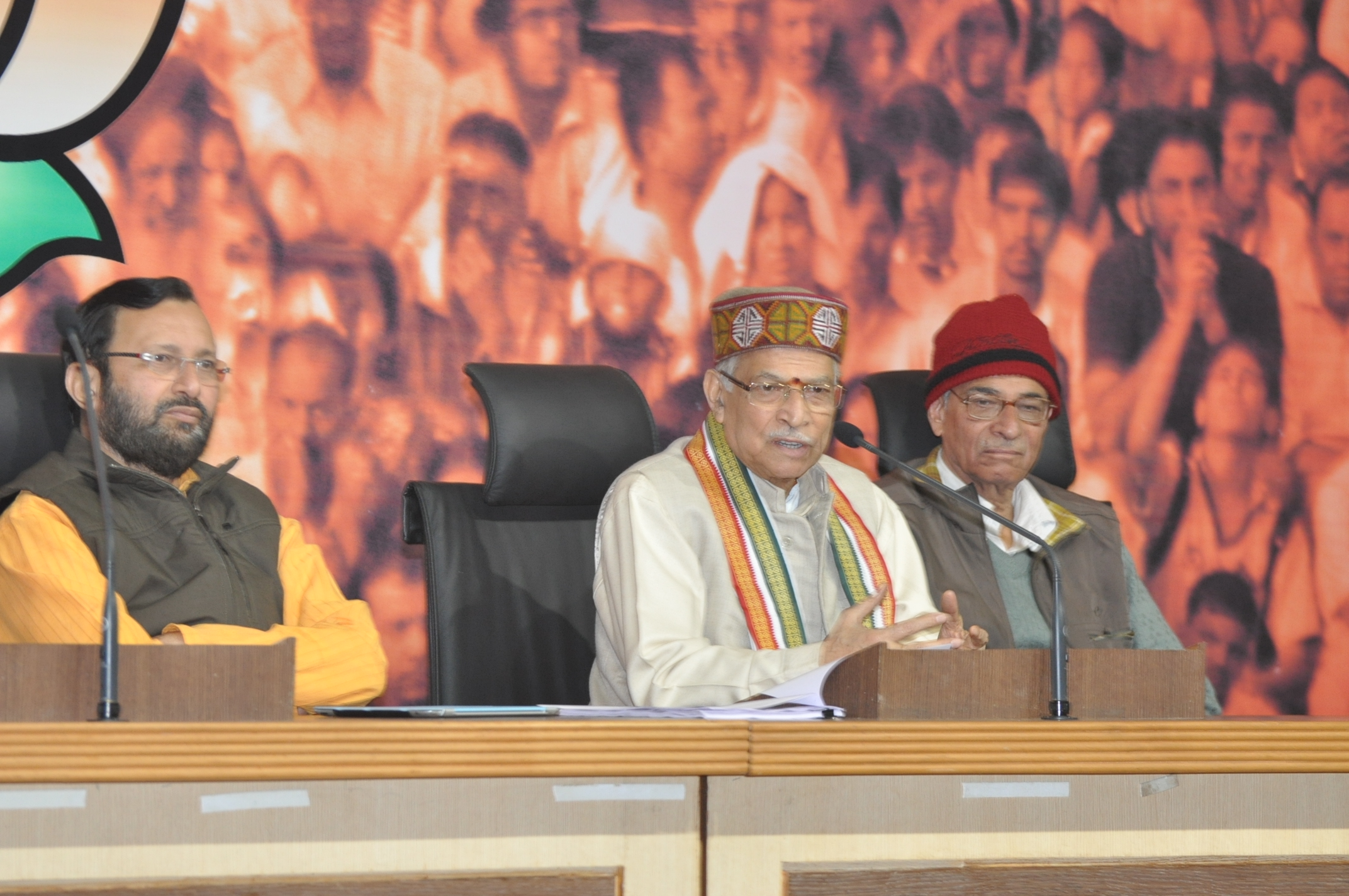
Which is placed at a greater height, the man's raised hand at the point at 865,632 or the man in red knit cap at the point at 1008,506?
the man in red knit cap at the point at 1008,506

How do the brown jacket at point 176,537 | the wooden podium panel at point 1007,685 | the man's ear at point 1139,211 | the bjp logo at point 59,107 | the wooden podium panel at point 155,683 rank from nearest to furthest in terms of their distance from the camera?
the wooden podium panel at point 155,683
the wooden podium panel at point 1007,685
the brown jacket at point 176,537
the bjp logo at point 59,107
the man's ear at point 1139,211

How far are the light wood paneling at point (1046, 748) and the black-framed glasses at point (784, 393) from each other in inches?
43.9

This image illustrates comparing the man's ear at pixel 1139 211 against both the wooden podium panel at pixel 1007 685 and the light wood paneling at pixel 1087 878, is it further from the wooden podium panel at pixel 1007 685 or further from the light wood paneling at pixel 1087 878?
the light wood paneling at pixel 1087 878

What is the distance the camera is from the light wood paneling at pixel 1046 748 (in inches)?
53.7

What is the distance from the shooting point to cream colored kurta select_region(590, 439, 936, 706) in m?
2.13

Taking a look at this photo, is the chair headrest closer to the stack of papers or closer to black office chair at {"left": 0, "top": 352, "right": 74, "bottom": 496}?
black office chair at {"left": 0, "top": 352, "right": 74, "bottom": 496}

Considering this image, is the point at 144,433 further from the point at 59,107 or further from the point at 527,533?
the point at 59,107

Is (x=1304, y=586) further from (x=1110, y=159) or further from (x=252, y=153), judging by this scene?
(x=252, y=153)

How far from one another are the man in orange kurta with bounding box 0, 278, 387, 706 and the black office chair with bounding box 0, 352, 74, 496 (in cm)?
4

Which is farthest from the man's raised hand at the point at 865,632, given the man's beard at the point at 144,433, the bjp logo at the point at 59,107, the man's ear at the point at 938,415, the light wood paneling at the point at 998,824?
the bjp logo at the point at 59,107

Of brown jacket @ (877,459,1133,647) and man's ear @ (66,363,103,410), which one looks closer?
man's ear @ (66,363,103,410)

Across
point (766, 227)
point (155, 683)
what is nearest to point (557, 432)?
point (766, 227)

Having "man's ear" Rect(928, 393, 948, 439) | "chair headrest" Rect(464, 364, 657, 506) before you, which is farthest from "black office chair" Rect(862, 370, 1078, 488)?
"chair headrest" Rect(464, 364, 657, 506)

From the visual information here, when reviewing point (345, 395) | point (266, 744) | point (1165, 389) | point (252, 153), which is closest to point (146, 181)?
point (252, 153)
